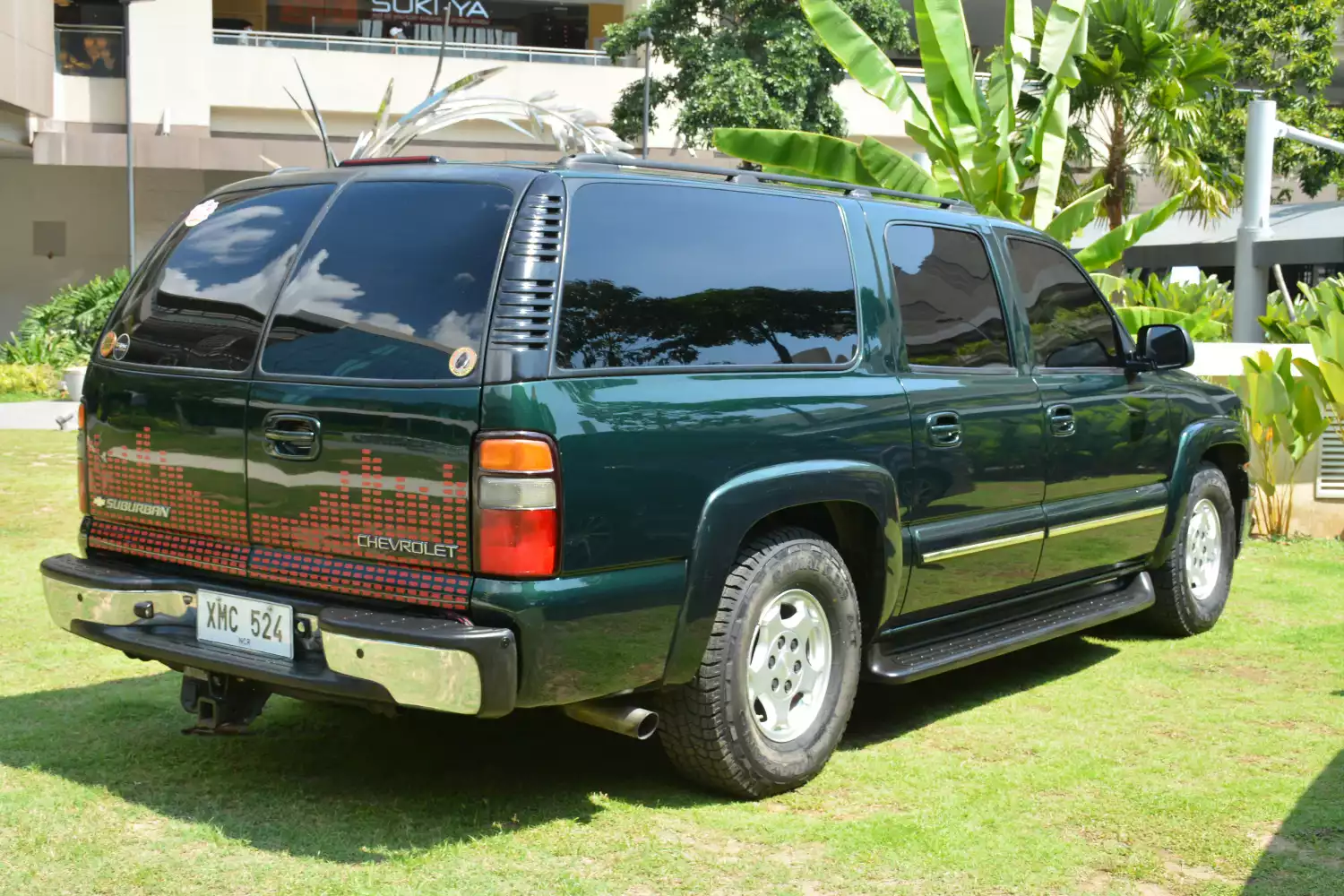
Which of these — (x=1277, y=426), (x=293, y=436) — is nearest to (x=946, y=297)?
(x=293, y=436)

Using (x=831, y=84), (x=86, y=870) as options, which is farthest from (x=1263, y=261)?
(x=86, y=870)

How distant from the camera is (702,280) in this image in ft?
14.9

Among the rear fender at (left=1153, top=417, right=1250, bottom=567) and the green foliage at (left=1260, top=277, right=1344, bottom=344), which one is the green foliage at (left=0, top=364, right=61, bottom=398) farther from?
the rear fender at (left=1153, top=417, right=1250, bottom=567)

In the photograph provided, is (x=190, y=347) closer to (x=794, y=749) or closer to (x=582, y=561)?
(x=582, y=561)

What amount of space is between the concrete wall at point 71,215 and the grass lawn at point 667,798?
31.3 metres

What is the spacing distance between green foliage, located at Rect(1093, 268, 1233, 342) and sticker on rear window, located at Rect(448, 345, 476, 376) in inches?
176

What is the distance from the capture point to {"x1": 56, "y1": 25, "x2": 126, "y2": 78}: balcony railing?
32719 millimetres

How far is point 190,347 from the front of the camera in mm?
4562

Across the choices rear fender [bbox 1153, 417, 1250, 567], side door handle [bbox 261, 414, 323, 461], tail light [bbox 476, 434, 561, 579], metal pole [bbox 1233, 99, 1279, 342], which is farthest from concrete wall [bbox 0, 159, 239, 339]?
tail light [bbox 476, 434, 561, 579]

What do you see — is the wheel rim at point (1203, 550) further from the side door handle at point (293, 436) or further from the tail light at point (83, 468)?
the tail light at point (83, 468)

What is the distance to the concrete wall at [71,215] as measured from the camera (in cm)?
3569

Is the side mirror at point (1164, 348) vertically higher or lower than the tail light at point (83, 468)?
higher

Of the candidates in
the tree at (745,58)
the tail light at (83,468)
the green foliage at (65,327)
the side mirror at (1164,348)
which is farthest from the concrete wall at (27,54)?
the side mirror at (1164,348)

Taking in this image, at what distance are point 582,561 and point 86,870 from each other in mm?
1531
